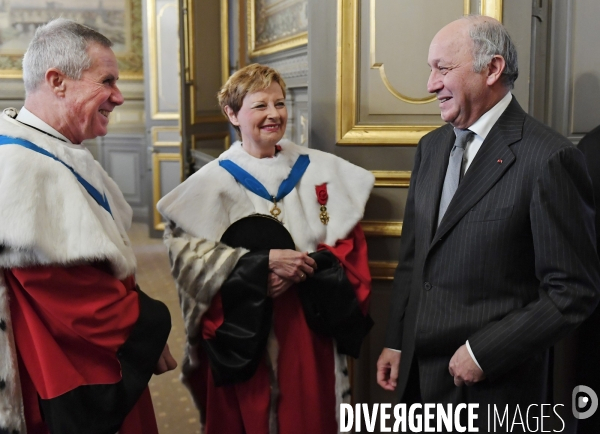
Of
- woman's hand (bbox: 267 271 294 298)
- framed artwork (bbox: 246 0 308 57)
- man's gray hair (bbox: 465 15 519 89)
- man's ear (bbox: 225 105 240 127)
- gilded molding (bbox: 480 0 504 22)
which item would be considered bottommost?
woman's hand (bbox: 267 271 294 298)

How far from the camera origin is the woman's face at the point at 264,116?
199cm

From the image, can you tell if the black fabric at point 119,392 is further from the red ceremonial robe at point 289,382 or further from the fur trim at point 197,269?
the red ceremonial robe at point 289,382

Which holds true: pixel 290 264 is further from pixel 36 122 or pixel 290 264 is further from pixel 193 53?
pixel 193 53

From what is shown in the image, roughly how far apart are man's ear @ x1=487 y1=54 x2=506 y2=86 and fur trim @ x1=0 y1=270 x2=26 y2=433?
1.28 meters

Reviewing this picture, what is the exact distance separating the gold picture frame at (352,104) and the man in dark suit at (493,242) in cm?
49

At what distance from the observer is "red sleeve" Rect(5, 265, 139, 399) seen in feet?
4.64

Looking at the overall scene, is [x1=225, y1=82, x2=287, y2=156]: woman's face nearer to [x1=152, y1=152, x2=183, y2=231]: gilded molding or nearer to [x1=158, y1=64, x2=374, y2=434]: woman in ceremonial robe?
[x1=158, y1=64, x2=374, y2=434]: woman in ceremonial robe

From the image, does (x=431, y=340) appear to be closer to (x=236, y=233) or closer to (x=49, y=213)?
(x=236, y=233)

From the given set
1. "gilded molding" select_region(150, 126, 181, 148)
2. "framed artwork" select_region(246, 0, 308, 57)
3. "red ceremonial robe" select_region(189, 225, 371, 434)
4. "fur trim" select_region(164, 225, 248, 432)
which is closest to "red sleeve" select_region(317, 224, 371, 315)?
"red ceremonial robe" select_region(189, 225, 371, 434)

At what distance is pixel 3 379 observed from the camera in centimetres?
140

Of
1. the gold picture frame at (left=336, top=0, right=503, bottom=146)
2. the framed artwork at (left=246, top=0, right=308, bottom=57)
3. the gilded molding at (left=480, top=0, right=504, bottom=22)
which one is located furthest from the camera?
the framed artwork at (left=246, top=0, right=308, bottom=57)

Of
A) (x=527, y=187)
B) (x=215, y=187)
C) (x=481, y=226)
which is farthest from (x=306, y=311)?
(x=527, y=187)

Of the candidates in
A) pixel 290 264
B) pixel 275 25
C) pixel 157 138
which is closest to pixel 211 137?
pixel 275 25

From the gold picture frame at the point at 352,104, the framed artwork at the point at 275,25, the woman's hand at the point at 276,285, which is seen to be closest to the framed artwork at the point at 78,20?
the framed artwork at the point at 275,25
